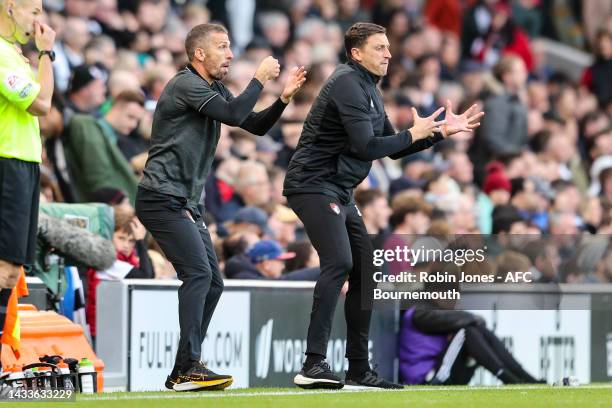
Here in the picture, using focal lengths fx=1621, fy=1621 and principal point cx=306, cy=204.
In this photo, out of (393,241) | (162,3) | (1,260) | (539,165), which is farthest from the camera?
(539,165)

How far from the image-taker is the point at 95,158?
505 inches

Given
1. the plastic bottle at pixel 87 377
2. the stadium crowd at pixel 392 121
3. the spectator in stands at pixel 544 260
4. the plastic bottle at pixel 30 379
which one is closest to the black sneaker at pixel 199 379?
the plastic bottle at pixel 30 379

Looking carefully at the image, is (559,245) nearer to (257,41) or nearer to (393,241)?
(393,241)

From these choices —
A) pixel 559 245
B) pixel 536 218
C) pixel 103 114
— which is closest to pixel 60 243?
pixel 103 114

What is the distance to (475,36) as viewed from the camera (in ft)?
72.1

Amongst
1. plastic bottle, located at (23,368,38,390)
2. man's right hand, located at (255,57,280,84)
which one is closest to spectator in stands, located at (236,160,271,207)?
man's right hand, located at (255,57,280,84)

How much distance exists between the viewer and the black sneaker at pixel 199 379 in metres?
8.86

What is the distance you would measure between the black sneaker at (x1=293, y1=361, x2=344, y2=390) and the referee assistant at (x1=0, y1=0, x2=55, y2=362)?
175 cm

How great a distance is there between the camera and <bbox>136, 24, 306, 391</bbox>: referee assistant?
8891 millimetres

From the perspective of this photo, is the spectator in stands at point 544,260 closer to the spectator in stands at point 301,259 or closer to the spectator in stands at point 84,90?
the spectator in stands at point 301,259

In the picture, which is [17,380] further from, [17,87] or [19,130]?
[17,87]

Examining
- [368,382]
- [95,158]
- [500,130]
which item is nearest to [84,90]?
[95,158]

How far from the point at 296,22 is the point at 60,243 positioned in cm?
891

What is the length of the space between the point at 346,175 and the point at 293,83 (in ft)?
2.08
